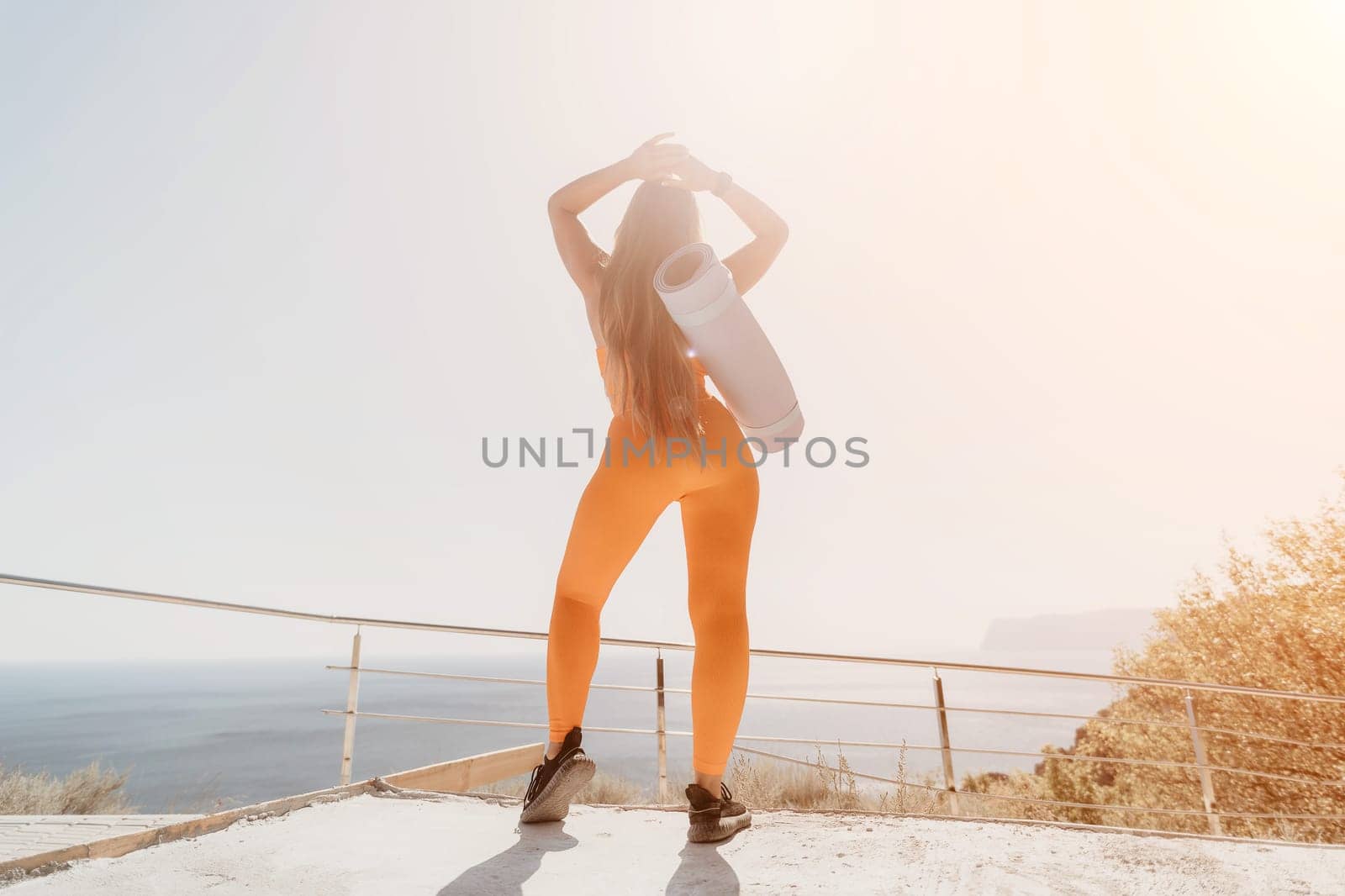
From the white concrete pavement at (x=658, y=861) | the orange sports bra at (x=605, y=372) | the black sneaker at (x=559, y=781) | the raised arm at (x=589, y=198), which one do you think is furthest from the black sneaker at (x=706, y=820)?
the raised arm at (x=589, y=198)

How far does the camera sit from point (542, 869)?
3.87 ft

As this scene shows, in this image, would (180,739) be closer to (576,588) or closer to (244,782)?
(244,782)

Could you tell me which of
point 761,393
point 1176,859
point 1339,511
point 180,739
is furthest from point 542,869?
point 180,739

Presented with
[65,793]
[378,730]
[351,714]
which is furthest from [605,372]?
[378,730]

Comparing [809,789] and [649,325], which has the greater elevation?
[649,325]

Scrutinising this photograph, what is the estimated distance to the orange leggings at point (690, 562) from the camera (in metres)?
1.45

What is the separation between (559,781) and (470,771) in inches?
121

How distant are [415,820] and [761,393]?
4.21 feet

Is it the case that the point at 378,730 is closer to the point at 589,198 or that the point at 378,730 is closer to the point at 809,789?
the point at 809,789

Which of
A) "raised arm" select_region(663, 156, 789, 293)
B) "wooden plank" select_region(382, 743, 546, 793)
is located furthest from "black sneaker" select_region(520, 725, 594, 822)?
"raised arm" select_region(663, 156, 789, 293)

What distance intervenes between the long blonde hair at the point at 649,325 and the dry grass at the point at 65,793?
17.1 feet

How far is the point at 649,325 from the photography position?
150 centimetres

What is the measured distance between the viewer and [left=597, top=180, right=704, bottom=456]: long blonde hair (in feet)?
4.82

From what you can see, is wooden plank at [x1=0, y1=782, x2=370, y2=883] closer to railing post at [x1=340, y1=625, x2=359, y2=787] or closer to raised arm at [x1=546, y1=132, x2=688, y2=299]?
railing post at [x1=340, y1=625, x2=359, y2=787]
